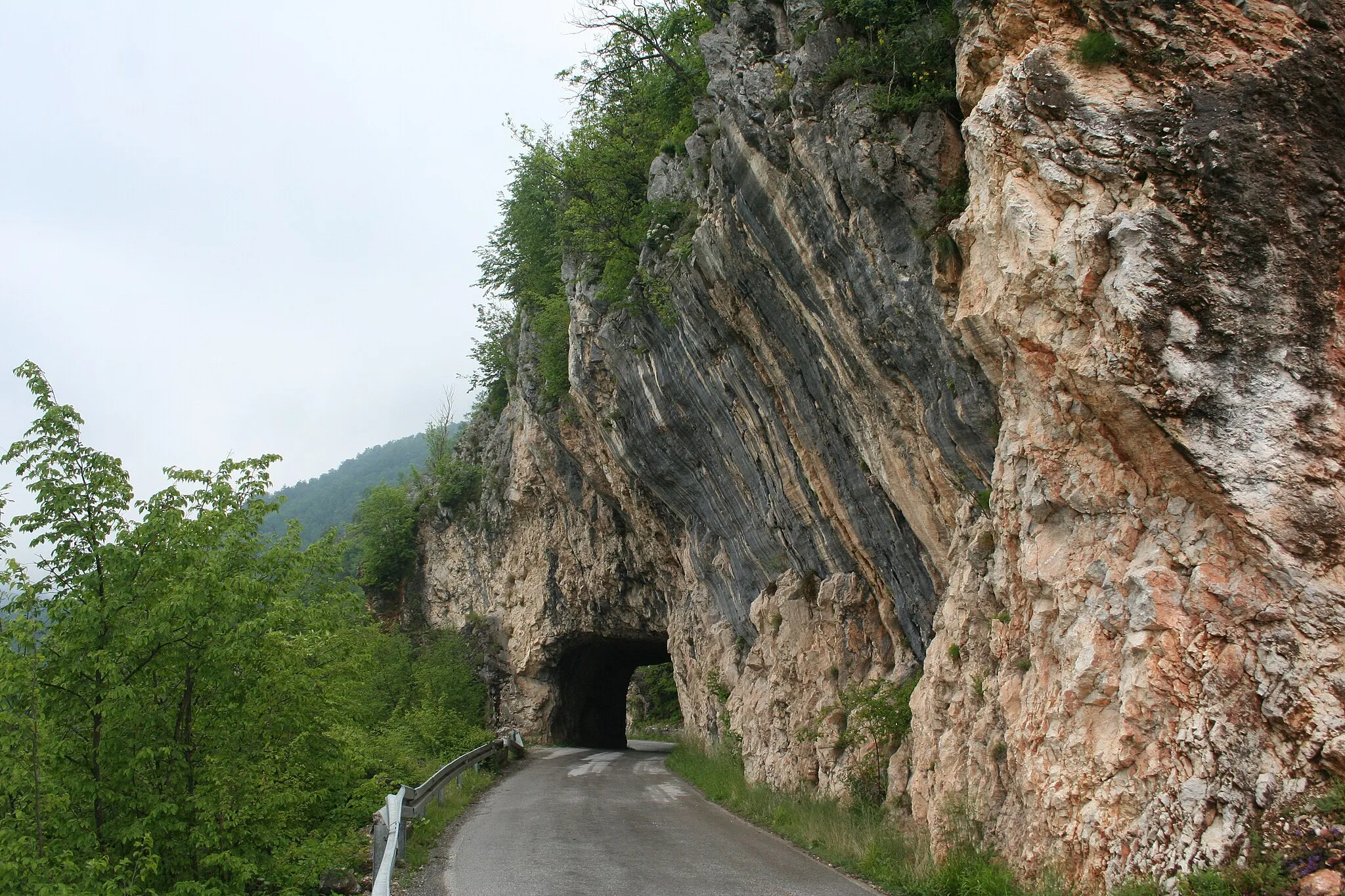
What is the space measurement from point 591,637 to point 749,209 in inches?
819

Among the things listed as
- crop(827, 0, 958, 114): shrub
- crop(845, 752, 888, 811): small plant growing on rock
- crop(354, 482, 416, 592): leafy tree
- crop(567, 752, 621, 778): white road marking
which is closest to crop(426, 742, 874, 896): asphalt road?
crop(845, 752, 888, 811): small plant growing on rock

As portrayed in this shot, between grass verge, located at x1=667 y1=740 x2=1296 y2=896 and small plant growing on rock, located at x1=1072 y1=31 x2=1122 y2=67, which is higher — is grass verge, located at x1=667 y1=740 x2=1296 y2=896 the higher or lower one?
the lower one

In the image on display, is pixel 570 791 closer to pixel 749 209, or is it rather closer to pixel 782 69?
pixel 749 209

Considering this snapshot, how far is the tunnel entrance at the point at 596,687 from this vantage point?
30.9 m

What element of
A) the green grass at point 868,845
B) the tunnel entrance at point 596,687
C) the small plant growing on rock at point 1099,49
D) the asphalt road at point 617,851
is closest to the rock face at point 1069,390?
the small plant growing on rock at point 1099,49

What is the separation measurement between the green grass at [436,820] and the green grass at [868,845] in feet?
13.7

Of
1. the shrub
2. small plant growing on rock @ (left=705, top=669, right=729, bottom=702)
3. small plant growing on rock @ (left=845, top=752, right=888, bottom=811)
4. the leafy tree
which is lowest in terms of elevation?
small plant growing on rock @ (left=845, top=752, right=888, bottom=811)

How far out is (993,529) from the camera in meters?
8.70

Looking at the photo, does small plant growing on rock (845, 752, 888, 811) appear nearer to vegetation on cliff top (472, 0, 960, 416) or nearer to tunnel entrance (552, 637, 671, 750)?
vegetation on cliff top (472, 0, 960, 416)

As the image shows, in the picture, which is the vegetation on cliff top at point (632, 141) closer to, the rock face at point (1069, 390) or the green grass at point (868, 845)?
the rock face at point (1069, 390)

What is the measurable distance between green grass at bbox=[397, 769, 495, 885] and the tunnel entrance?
532 inches

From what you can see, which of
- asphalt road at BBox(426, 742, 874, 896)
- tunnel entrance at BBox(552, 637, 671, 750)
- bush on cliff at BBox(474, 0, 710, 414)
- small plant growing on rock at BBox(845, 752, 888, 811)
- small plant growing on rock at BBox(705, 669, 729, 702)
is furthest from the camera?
tunnel entrance at BBox(552, 637, 671, 750)

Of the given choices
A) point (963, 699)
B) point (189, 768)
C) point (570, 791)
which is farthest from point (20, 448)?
point (570, 791)

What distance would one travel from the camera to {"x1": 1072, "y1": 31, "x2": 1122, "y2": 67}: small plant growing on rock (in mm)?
6648
